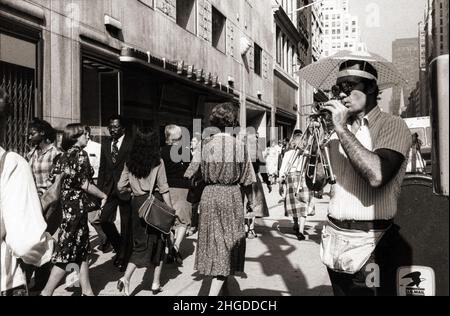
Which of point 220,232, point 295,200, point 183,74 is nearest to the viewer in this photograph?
point 220,232

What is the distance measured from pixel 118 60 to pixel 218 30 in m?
8.60

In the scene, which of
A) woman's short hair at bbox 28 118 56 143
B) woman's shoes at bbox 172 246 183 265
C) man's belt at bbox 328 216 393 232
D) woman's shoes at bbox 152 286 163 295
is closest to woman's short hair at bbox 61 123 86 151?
woman's short hair at bbox 28 118 56 143

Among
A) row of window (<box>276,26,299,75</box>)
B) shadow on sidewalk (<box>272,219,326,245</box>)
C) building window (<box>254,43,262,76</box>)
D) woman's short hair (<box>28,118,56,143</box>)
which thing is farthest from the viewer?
row of window (<box>276,26,299,75</box>)

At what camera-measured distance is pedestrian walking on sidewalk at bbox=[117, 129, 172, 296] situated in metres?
4.86

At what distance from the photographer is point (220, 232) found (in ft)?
13.8

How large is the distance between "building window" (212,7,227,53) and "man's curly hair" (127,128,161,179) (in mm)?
12686

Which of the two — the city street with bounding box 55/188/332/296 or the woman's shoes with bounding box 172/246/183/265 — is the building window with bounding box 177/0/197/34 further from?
the woman's shoes with bounding box 172/246/183/265

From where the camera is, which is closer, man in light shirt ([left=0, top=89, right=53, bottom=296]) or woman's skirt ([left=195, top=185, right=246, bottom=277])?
man in light shirt ([left=0, top=89, right=53, bottom=296])

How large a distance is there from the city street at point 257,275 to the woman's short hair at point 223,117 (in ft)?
5.87

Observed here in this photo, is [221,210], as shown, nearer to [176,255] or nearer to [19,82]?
[176,255]

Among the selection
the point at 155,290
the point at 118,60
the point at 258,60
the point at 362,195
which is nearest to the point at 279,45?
the point at 258,60

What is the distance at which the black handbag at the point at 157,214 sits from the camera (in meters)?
4.82
